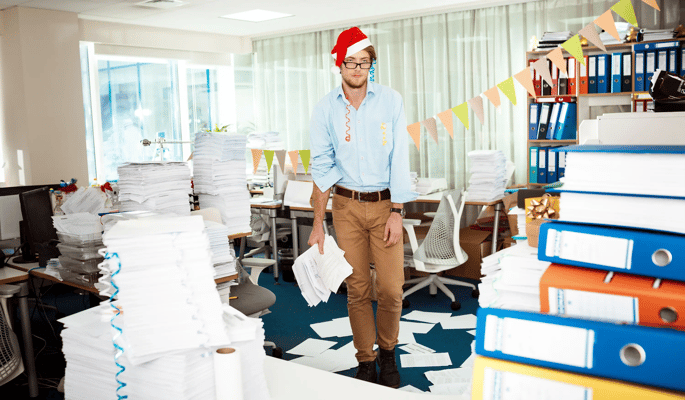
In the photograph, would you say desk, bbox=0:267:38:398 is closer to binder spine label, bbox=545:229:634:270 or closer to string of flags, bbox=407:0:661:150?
string of flags, bbox=407:0:661:150

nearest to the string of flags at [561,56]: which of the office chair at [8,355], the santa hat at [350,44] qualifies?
the santa hat at [350,44]

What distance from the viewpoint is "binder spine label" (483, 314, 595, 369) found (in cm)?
65

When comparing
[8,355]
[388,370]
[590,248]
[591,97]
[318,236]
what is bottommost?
[388,370]

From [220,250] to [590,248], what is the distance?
7.56 feet

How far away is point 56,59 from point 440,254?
455 cm

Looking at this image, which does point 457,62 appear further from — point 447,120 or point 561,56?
point 561,56

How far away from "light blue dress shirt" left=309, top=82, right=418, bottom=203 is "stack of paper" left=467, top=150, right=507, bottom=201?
258 cm

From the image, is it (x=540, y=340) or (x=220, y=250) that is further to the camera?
(x=220, y=250)

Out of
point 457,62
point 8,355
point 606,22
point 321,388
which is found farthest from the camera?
point 457,62

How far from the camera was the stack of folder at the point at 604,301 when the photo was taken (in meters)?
0.62

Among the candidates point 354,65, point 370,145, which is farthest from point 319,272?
point 354,65

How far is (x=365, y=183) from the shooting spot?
261 cm

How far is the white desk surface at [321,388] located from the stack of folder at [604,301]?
0.46 meters

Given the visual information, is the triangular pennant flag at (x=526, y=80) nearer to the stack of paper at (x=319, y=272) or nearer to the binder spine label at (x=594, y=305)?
the stack of paper at (x=319, y=272)
